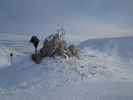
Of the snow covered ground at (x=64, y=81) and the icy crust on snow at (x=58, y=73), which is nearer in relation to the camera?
the snow covered ground at (x=64, y=81)

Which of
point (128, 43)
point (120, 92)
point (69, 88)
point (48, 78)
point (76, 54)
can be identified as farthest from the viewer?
point (128, 43)

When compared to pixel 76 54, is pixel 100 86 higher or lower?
lower

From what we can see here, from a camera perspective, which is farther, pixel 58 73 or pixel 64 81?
pixel 58 73

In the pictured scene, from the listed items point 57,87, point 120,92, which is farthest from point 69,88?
point 120,92

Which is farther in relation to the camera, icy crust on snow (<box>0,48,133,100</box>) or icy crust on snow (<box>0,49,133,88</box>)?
icy crust on snow (<box>0,49,133,88</box>)

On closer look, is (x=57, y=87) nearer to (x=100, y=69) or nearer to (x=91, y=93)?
(x=91, y=93)

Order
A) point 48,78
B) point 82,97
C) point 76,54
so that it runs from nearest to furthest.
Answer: point 82,97, point 48,78, point 76,54

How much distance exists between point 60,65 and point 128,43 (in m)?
13.6

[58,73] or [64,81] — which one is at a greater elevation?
[58,73]

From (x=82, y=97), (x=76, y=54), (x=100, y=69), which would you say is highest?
(x=76, y=54)

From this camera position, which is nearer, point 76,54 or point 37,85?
point 37,85

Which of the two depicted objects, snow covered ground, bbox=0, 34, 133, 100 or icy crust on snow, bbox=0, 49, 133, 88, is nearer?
snow covered ground, bbox=0, 34, 133, 100

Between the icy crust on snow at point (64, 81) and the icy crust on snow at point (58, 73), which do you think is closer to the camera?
the icy crust on snow at point (64, 81)

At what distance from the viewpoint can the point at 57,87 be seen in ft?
23.9
